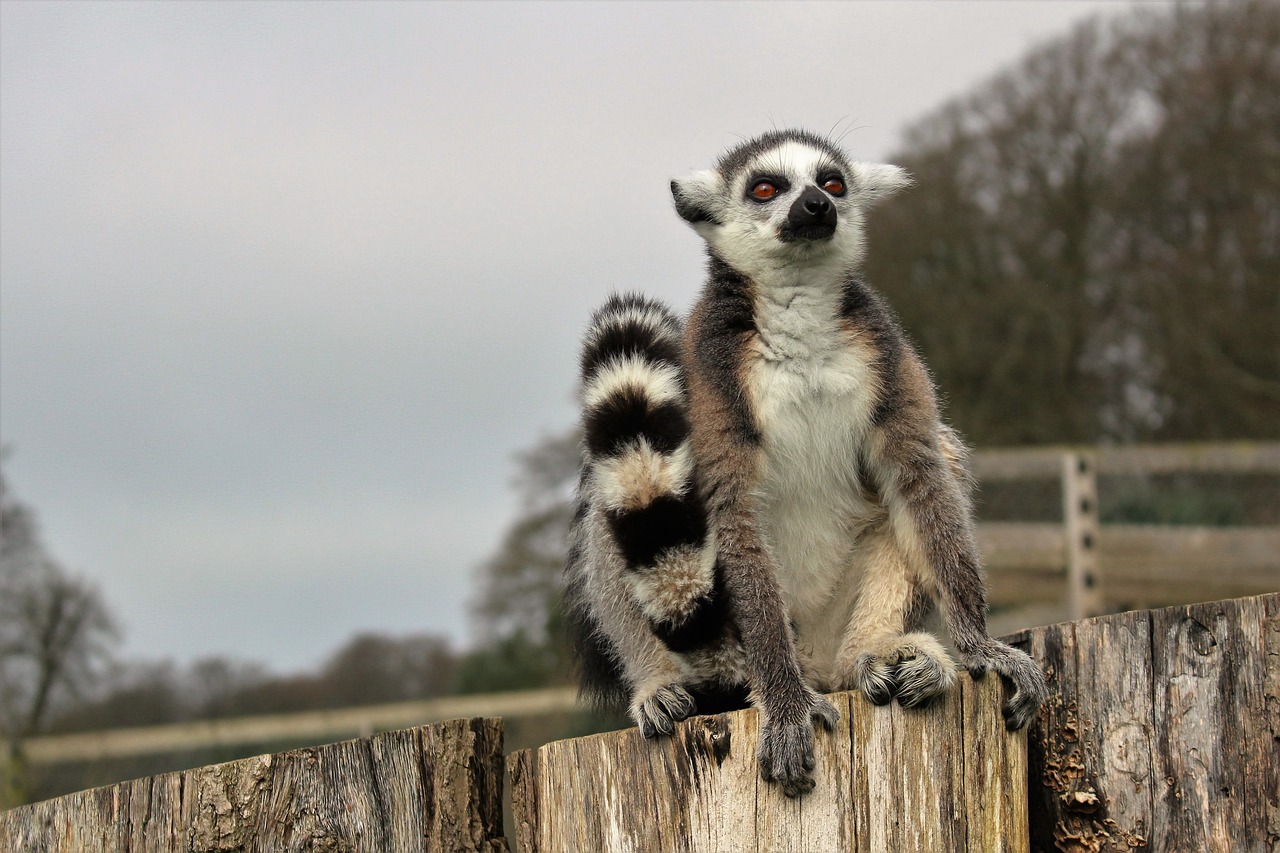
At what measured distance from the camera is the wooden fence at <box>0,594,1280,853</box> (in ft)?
9.44

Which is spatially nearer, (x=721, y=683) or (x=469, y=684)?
(x=721, y=683)

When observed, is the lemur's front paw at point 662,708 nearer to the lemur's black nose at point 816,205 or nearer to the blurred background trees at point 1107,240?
the lemur's black nose at point 816,205

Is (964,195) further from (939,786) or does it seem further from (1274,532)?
(939,786)

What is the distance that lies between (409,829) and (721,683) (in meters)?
1.07

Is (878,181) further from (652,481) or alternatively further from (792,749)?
(792,749)

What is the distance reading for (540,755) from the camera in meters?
3.24

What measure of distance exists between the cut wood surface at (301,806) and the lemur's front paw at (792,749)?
93 centimetres

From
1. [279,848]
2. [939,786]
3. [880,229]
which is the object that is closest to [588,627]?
[279,848]

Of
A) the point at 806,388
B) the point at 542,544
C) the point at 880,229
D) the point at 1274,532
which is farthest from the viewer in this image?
the point at 880,229

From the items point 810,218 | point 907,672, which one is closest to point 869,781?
point 907,672

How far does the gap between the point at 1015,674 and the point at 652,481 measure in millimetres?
1171

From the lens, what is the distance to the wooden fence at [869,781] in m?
2.88

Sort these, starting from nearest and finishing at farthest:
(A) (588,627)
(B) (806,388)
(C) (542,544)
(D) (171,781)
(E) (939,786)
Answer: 1. (E) (939,786)
2. (D) (171,781)
3. (B) (806,388)
4. (A) (588,627)
5. (C) (542,544)

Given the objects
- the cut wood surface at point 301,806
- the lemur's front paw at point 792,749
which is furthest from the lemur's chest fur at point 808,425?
the cut wood surface at point 301,806
